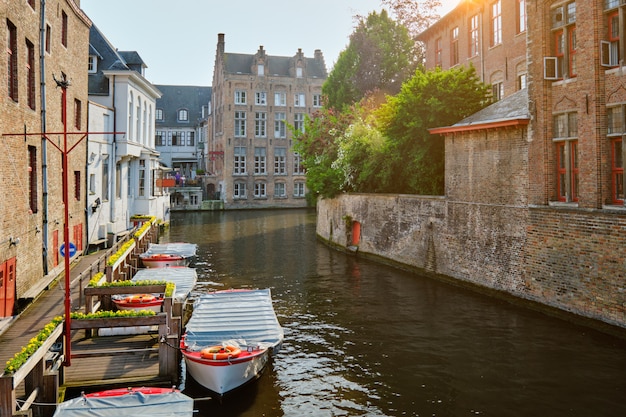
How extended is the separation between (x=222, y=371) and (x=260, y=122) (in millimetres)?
60576

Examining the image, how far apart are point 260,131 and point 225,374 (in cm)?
6037

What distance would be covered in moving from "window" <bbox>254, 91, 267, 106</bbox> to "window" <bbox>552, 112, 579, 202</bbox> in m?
54.9

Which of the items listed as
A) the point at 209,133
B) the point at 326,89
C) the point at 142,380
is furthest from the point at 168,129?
the point at 142,380

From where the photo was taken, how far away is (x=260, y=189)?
2744 inches

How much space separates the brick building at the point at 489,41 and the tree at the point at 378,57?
13.6m

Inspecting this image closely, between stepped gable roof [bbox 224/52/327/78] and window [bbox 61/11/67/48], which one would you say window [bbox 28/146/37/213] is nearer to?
window [bbox 61/11/67/48]

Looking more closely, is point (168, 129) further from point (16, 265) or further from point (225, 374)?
point (225, 374)

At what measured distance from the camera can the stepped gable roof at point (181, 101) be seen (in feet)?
260

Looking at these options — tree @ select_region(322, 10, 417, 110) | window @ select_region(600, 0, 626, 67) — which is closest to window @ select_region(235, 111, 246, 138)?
tree @ select_region(322, 10, 417, 110)

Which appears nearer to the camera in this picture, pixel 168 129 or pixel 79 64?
pixel 79 64

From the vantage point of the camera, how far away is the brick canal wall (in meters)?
14.6

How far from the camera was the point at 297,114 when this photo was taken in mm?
71000

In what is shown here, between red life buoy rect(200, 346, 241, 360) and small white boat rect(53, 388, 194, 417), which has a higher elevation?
red life buoy rect(200, 346, 241, 360)

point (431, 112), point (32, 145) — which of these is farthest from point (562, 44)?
point (32, 145)
